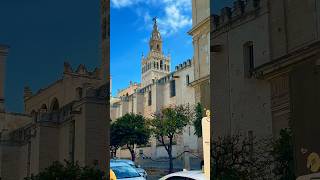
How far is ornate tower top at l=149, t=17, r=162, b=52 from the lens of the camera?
1238 millimetres

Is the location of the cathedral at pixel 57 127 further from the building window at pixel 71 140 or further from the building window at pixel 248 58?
the building window at pixel 248 58

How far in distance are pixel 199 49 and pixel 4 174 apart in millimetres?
788

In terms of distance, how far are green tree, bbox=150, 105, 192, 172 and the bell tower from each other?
14 centimetres

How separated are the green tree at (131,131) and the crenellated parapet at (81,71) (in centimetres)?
18

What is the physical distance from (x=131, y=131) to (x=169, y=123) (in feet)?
0.39

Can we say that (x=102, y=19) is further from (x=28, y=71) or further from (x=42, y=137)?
(x=42, y=137)

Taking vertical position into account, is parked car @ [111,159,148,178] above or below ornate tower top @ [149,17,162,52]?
below

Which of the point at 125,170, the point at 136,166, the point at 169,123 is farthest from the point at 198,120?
the point at 125,170

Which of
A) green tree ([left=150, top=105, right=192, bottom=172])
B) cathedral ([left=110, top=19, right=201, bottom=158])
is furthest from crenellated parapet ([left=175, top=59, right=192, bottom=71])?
green tree ([left=150, top=105, right=192, bottom=172])

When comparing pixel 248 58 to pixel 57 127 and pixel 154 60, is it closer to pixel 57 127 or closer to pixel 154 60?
pixel 154 60

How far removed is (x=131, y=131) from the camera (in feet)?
3.89

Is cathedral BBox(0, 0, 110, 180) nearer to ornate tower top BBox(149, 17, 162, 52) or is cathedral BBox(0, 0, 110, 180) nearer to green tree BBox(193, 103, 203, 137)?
ornate tower top BBox(149, 17, 162, 52)

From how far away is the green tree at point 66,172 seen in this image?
1.31 meters

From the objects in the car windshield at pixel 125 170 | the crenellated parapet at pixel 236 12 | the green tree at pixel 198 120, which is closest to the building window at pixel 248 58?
the crenellated parapet at pixel 236 12
